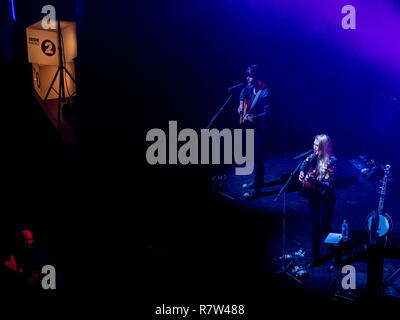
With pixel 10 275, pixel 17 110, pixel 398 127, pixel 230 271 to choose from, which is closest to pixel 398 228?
pixel 230 271

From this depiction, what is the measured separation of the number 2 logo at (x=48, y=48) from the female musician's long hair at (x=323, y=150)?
6.41 meters

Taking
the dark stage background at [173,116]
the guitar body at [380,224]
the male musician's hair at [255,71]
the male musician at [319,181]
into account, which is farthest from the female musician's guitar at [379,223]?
the male musician's hair at [255,71]

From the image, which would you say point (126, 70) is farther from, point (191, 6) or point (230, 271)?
point (230, 271)

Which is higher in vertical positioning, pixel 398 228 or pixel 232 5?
pixel 232 5

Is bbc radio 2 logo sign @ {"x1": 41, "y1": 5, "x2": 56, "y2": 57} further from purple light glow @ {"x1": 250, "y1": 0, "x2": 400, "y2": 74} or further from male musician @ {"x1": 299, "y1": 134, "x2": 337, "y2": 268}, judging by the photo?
male musician @ {"x1": 299, "y1": 134, "x2": 337, "y2": 268}

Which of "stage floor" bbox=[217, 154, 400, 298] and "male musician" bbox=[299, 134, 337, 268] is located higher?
"male musician" bbox=[299, 134, 337, 268]

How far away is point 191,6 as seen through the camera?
8.86 meters

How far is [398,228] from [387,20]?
4651mm

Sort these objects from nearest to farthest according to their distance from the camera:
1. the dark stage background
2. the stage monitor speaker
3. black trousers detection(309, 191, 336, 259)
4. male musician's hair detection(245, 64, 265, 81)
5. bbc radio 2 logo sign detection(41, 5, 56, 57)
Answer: the dark stage background
black trousers detection(309, 191, 336, 259)
male musician's hair detection(245, 64, 265, 81)
bbc radio 2 logo sign detection(41, 5, 56, 57)
the stage monitor speaker

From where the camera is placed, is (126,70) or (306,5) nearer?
(126,70)

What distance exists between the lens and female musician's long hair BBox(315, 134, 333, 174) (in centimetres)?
540

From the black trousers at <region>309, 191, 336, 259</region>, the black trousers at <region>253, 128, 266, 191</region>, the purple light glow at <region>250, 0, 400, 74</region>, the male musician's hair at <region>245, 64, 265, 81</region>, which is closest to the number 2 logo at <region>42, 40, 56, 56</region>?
the purple light glow at <region>250, 0, 400, 74</region>

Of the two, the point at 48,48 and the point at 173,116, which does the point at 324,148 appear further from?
the point at 48,48
